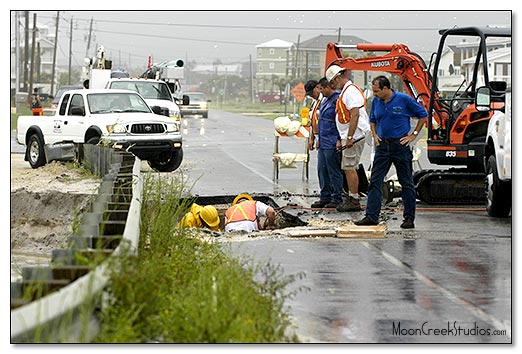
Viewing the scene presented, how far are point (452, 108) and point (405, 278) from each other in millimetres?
9166

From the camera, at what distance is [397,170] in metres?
14.8

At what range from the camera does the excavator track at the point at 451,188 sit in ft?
60.1

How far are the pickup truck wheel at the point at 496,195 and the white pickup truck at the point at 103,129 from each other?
9478 mm

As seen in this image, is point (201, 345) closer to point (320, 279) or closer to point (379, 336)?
point (379, 336)

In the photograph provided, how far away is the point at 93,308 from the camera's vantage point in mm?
7133

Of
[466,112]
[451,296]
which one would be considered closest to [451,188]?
[466,112]

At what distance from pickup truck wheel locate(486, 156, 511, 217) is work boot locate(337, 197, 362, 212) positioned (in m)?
1.94

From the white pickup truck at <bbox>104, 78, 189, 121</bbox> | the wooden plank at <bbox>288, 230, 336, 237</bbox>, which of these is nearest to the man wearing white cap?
the wooden plank at <bbox>288, 230, 336, 237</bbox>

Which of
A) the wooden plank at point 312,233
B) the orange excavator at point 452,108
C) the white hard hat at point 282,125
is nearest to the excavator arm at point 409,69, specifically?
the orange excavator at point 452,108

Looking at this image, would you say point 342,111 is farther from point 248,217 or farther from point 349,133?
point 248,217

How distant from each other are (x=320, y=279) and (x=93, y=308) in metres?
4.07

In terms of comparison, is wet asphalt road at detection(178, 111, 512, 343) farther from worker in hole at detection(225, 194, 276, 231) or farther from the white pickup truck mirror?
the white pickup truck mirror

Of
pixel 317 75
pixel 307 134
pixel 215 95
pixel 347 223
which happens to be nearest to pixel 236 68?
pixel 215 95

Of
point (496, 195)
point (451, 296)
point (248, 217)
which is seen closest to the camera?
point (451, 296)
